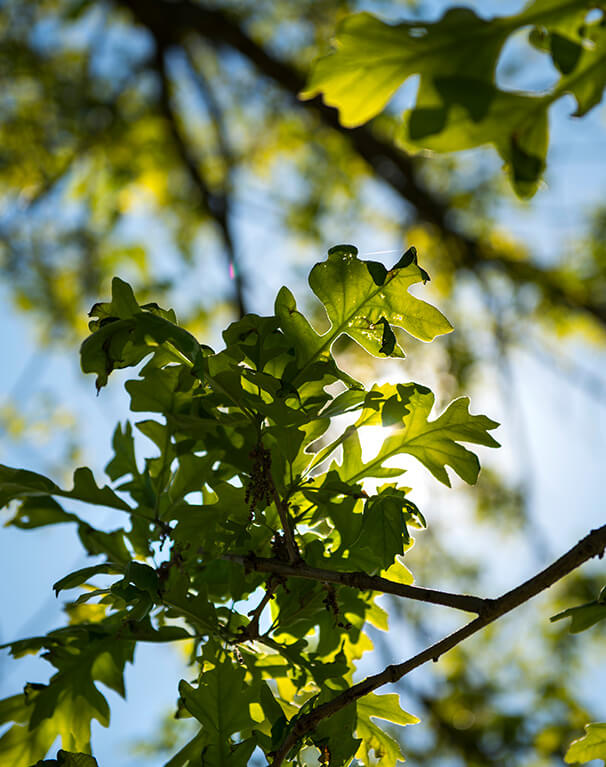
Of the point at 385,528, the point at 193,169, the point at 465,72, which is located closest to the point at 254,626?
the point at 385,528

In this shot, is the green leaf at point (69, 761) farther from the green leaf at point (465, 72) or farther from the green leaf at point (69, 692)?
the green leaf at point (465, 72)

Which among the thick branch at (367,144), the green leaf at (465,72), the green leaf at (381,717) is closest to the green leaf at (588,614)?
the green leaf at (381,717)

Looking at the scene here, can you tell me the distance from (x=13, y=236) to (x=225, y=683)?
3.96 metres

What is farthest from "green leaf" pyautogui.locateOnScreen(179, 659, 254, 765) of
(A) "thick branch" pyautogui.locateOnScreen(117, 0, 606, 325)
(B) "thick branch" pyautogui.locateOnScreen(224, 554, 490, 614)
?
(A) "thick branch" pyautogui.locateOnScreen(117, 0, 606, 325)

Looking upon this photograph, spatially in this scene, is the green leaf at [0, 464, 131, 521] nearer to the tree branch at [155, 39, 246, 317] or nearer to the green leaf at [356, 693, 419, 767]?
the green leaf at [356, 693, 419, 767]

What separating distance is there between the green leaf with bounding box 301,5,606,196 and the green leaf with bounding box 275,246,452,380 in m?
0.22

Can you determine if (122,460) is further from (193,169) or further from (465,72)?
(193,169)

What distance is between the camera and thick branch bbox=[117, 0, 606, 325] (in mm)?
3830

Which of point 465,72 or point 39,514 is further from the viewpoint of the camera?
point 39,514

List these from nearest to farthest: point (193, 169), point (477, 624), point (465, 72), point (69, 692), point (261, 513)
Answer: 1. point (465, 72)
2. point (477, 624)
3. point (261, 513)
4. point (69, 692)
5. point (193, 169)

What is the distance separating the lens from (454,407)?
3.01 ft

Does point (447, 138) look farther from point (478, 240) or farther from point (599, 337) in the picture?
point (599, 337)

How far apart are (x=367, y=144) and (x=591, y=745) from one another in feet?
11.6

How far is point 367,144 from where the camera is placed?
13.0 feet
